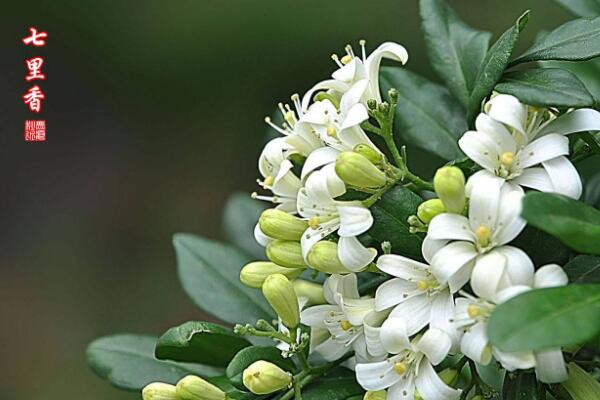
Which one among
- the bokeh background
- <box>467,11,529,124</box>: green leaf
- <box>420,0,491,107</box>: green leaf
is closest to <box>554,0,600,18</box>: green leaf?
<box>420,0,491,107</box>: green leaf

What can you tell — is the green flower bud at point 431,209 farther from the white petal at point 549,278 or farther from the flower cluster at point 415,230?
the white petal at point 549,278

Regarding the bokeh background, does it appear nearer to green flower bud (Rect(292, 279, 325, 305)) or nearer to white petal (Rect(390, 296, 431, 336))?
green flower bud (Rect(292, 279, 325, 305))

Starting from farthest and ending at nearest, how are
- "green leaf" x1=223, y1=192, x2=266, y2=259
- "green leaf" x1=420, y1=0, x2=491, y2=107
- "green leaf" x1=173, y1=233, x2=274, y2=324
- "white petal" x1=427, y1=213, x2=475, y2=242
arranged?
"green leaf" x1=223, y1=192, x2=266, y2=259, "green leaf" x1=173, y1=233, x2=274, y2=324, "green leaf" x1=420, y1=0, x2=491, y2=107, "white petal" x1=427, y1=213, x2=475, y2=242


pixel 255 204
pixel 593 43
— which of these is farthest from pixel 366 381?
pixel 255 204

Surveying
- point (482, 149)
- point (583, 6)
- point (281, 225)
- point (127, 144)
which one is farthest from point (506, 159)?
point (127, 144)

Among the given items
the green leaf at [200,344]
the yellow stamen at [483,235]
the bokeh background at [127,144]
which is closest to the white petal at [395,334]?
the yellow stamen at [483,235]
